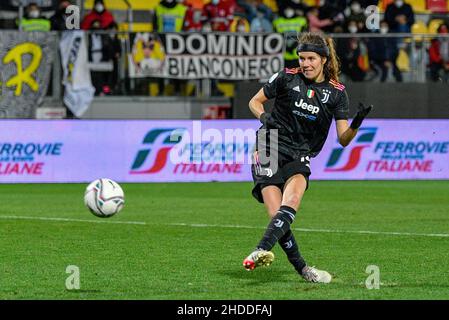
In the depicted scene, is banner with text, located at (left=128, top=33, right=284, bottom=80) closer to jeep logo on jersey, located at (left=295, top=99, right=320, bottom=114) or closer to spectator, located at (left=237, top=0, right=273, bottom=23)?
spectator, located at (left=237, top=0, right=273, bottom=23)

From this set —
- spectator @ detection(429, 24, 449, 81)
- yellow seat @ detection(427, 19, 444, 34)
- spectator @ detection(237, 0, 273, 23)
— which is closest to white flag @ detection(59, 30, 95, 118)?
spectator @ detection(237, 0, 273, 23)

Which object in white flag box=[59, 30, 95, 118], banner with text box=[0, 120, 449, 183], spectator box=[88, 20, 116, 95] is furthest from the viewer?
spectator box=[88, 20, 116, 95]

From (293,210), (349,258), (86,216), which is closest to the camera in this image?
(293,210)

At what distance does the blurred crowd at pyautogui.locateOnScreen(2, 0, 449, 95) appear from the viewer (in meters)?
26.8

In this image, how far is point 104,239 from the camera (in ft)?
48.3

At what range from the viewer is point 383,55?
27.0 m

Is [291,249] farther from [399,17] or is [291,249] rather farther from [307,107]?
[399,17]

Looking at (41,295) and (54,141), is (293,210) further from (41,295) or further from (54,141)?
(54,141)

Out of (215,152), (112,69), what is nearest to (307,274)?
(215,152)

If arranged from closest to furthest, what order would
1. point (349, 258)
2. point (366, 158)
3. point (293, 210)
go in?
1. point (293, 210)
2. point (349, 258)
3. point (366, 158)

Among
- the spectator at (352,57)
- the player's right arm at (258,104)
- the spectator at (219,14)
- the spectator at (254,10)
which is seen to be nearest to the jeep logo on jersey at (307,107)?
the player's right arm at (258,104)

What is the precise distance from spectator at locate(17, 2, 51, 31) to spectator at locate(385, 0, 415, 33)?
850 cm

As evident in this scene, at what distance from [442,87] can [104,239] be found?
1407 centimetres

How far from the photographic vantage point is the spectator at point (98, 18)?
26.8m
